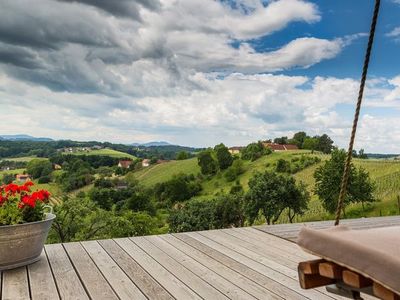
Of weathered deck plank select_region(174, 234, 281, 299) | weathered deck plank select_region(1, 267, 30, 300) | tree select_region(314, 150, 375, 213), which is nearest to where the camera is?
weathered deck plank select_region(1, 267, 30, 300)

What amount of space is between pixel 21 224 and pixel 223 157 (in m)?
53.6

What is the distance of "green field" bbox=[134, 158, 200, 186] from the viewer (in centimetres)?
5703

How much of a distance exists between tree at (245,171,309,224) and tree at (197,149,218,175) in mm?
32531

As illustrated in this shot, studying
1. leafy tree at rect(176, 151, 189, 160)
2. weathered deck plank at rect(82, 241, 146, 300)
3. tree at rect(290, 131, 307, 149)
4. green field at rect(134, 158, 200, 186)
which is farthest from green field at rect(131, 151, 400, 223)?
weathered deck plank at rect(82, 241, 146, 300)

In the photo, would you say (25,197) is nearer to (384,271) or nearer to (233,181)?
(384,271)

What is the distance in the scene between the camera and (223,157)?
185 ft

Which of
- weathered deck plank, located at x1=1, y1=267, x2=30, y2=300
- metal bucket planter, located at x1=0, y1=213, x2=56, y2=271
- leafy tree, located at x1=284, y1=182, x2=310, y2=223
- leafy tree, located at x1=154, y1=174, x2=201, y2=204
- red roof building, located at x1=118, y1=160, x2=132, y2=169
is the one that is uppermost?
metal bucket planter, located at x1=0, y1=213, x2=56, y2=271

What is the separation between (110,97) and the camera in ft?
52.6

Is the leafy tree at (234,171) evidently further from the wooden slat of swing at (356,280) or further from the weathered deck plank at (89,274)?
the wooden slat of swing at (356,280)

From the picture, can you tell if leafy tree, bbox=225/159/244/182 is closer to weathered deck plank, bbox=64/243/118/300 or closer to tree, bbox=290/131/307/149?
tree, bbox=290/131/307/149

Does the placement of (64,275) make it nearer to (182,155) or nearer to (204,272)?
(204,272)

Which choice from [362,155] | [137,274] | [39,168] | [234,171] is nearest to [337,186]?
[39,168]

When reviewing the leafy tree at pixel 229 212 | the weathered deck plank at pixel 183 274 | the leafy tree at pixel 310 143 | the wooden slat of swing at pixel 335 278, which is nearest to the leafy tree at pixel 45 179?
the leafy tree at pixel 229 212

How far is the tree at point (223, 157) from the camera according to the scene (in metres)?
56.0
